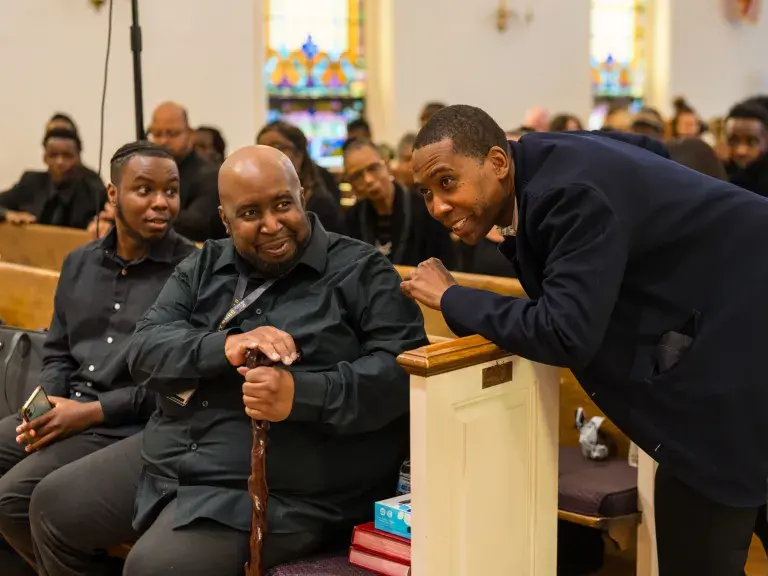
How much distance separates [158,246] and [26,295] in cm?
112

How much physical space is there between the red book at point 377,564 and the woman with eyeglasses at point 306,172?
250 cm

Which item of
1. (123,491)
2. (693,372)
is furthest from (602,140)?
(123,491)

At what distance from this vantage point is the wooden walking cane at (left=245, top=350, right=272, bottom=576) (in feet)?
8.18

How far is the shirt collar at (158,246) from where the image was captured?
140 inches

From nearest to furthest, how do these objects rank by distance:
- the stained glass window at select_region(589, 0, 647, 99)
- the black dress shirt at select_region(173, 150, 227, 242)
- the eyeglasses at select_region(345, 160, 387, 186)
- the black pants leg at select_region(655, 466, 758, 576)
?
the black pants leg at select_region(655, 466, 758, 576) → the eyeglasses at select_region(345, 160, 387, 186) → the black dress shirt at select_region(173, 150, 227, 242) → the stained glass window at select_region(589, 0, 647, 99)

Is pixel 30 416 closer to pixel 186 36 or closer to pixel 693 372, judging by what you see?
pixel 693 372

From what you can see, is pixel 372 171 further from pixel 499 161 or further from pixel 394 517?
pixel 499 161

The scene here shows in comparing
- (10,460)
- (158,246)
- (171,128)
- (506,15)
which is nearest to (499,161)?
(158,246)

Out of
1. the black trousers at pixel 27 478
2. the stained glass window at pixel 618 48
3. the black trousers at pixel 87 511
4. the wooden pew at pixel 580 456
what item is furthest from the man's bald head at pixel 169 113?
the stained glass window at pixel 618 48

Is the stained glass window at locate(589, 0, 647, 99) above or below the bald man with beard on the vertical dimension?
above

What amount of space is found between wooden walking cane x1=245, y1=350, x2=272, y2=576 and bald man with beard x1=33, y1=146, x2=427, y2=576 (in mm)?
34

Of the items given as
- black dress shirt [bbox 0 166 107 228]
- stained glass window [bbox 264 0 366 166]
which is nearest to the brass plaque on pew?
black dress shirt [bbox 0 166 107 228]

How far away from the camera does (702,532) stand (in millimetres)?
2234

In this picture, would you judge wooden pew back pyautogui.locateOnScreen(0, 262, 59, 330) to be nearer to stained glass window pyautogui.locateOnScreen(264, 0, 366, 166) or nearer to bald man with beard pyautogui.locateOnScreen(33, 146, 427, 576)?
bald man with beard pyautogui.locateOnScreen(33, 146, 427, 576)
